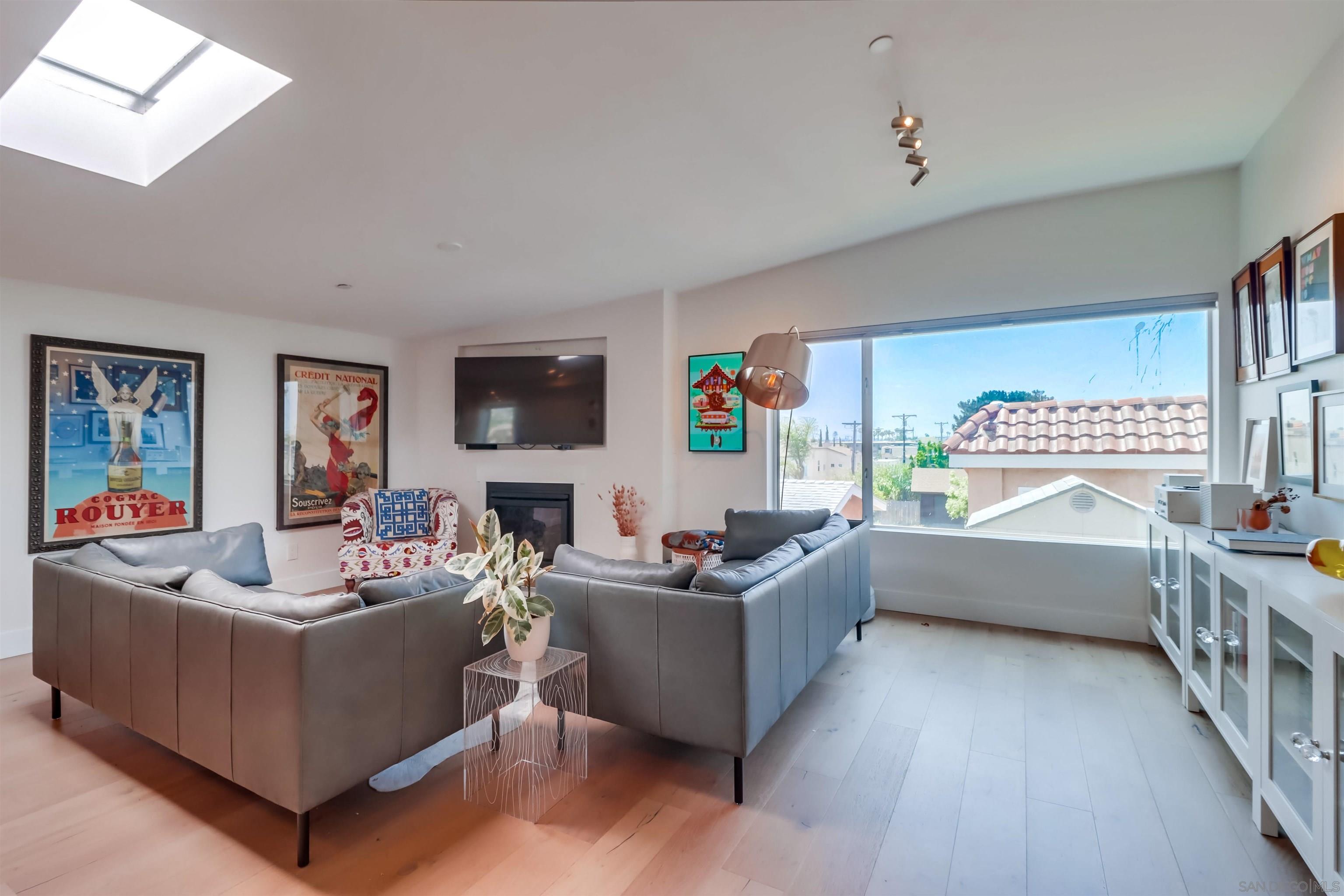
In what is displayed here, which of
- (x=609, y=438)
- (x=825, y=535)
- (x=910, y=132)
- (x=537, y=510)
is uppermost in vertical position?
(x=910, y=132)

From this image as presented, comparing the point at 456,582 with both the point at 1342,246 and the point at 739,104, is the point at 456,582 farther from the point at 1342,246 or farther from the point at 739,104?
the point at 1342,246

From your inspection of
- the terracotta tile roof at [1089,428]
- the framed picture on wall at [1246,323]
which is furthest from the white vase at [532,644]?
the framed picture on wall at [1246,323]

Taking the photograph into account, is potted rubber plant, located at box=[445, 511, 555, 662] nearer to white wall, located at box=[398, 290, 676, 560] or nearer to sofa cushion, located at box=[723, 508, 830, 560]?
sofa cushion, located at box=[723, 508, 830, 560]

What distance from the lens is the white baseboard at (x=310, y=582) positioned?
4.92 metres

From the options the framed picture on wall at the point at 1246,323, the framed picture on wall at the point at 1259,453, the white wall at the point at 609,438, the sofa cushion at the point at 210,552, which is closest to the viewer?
the framed picture on wall at the point at 1259,453

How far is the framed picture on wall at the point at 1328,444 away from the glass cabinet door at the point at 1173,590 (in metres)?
0.62

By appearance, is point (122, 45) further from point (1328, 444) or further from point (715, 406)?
point (1328, 444)

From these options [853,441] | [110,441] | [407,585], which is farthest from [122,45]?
[853,441]

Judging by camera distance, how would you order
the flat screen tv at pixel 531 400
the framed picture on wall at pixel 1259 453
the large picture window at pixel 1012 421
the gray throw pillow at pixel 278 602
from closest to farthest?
the gray throw pillow at pixel 278 602
the framed picture on wall at pixel 1259 453
the large picture window at pixel 1012 421
the flat screen tv at pixel 531 400

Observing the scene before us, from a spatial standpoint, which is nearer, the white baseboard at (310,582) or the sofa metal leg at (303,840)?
the sofa metal leg at (303,840)

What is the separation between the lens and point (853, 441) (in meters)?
4.68

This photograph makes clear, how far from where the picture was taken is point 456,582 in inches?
89.7

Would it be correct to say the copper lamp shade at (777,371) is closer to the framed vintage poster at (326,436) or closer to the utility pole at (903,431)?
the utility pole at (903,431)

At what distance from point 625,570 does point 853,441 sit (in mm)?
Answer: 2854
